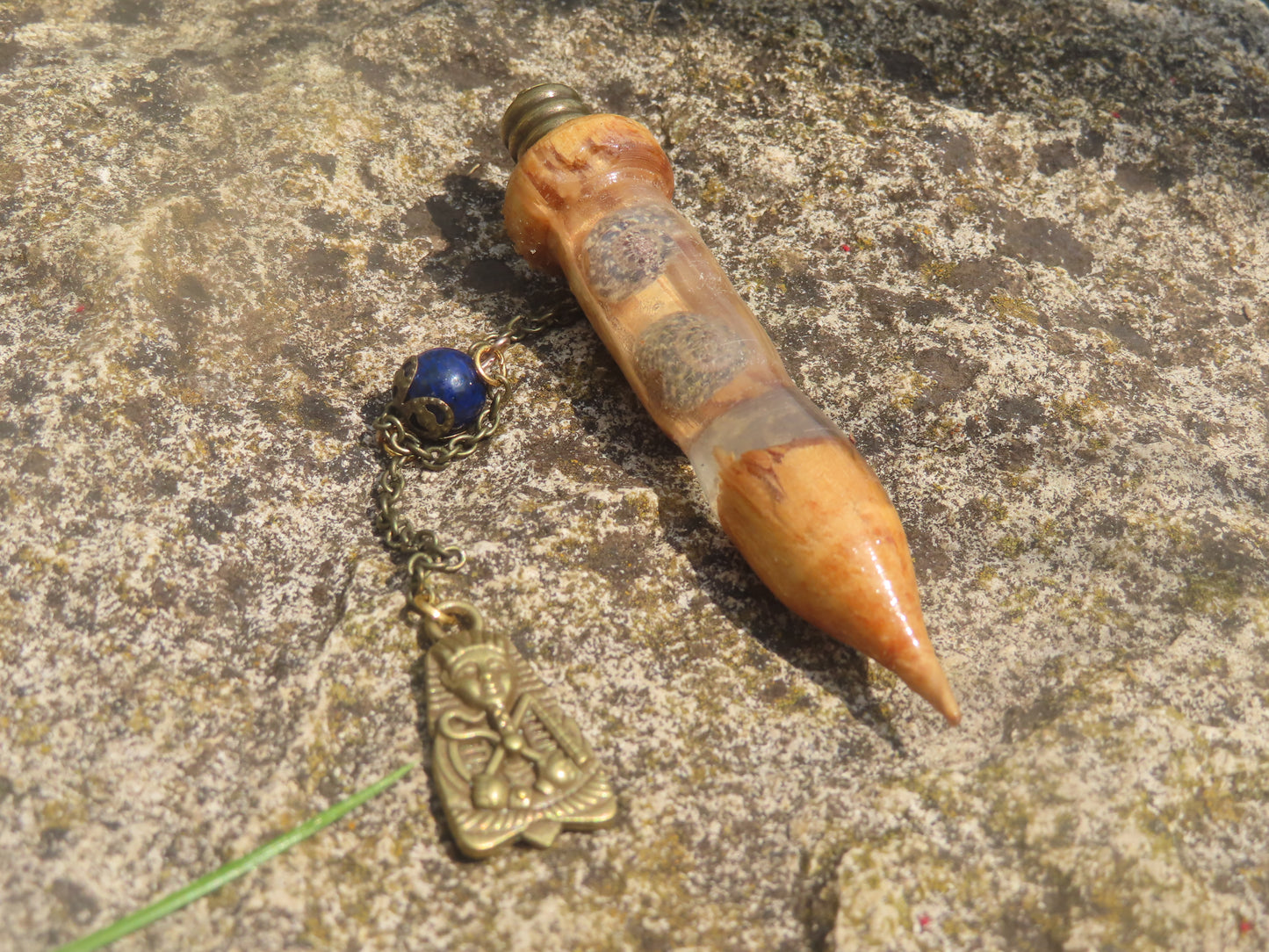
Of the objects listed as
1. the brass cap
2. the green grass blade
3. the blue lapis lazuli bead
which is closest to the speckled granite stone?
the green grass blade

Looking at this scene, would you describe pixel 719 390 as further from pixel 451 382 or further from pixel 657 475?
pixel 451 382

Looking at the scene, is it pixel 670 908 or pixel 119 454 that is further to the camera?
pixel 119 454

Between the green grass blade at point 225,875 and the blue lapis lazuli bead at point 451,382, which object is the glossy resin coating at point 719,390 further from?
the green grass blade at point 225,875

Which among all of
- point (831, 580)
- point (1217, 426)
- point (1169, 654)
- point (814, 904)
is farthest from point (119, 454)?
point (1217, 426)

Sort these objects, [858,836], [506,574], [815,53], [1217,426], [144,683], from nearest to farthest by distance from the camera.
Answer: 1. [858,836]
2. [144,683]
3. [506,574]
4. [1217,426]
5. [815,53]

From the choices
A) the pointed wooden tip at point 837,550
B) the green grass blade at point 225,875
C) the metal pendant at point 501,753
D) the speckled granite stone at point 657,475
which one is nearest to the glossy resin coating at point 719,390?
Answer: the pointed wooden tip at point 837,550

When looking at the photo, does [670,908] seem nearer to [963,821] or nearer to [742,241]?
[963,821]
